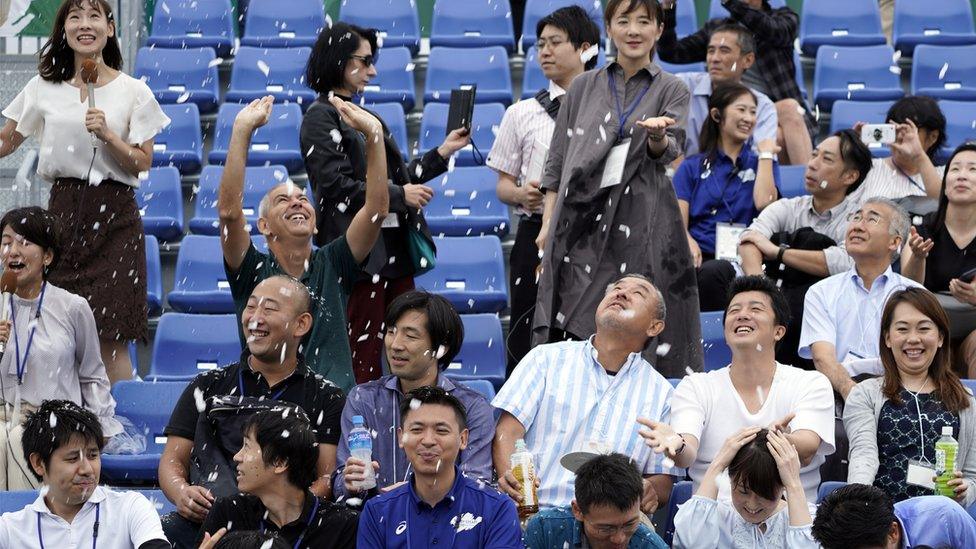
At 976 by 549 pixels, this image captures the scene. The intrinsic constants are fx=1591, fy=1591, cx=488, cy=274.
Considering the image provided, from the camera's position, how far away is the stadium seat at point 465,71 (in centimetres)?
969

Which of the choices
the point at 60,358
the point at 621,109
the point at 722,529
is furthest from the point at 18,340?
the point at 722,529

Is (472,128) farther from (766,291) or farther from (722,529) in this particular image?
(722,529)

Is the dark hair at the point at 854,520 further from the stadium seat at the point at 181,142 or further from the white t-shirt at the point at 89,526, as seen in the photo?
the stadium seat at the point at 181,142

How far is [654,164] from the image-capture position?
619cm

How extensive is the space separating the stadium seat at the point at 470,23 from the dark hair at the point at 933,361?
509 centimetres

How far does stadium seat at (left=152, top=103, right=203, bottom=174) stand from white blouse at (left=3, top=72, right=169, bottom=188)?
211cm

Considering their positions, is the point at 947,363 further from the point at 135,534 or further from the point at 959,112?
the point at 959,112

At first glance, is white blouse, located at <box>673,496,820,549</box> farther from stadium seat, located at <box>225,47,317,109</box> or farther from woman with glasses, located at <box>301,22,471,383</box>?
stadium seat, located at <box>225,47,317,109</box>

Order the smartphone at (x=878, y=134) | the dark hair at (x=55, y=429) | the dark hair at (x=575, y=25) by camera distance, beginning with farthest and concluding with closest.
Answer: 1. the smartphone at (x=878, y=134)
2. the dark hair at (x=575, y=25)
3. the dark hair at (x=55, y=429)

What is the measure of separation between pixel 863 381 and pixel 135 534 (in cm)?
254

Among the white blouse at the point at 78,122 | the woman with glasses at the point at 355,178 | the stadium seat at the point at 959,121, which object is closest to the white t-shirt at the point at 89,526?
the woman with glasses at the point at 355,178

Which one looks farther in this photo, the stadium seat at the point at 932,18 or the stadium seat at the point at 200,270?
the stadium seat at the point at 932,18

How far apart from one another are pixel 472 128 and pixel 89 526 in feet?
15.0

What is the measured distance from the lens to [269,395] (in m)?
5.28
